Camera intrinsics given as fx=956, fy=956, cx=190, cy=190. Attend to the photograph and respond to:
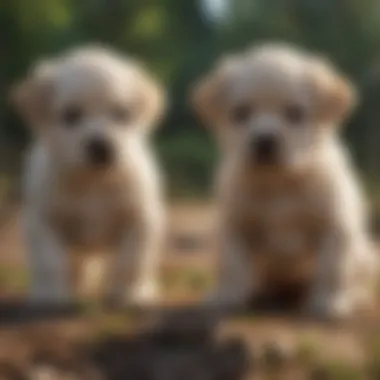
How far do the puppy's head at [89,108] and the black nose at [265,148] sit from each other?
0.48 meters

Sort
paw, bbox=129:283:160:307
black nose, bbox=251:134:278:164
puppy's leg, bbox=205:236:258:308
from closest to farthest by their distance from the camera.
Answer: black nose, bbox=251:134:278:164, puppy's leg, bbox=205:236:258:308, paw, bbox=129:283:160:307

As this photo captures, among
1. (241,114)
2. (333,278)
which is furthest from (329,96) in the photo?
(333,278)

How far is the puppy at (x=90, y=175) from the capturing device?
3357 millimetres

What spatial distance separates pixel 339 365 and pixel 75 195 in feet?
3.76

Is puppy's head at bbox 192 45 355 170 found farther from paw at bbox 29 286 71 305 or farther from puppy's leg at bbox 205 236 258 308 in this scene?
paw at bbox 29 286 71 305

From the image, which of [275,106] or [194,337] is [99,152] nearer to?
[275,106]

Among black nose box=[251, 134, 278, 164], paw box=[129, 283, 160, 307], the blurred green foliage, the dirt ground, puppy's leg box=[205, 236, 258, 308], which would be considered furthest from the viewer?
the blurred green foliage

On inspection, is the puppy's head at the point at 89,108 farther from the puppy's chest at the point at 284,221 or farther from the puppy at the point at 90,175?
the puppy's chest at the point at 284,221

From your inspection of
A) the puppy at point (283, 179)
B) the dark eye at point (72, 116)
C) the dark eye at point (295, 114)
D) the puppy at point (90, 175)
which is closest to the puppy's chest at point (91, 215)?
the puppy at point (90, 175)

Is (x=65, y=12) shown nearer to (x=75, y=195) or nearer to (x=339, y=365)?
(x=75, y=195)

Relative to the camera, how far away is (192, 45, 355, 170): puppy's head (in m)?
3.22

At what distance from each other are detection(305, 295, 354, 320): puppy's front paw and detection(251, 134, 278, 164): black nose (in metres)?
0.54

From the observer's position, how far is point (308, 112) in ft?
10.8

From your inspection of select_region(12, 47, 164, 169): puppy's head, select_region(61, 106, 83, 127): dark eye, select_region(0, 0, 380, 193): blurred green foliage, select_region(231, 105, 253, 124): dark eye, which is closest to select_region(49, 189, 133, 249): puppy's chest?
select_region(12, 47, 164, 169): puppy's head
